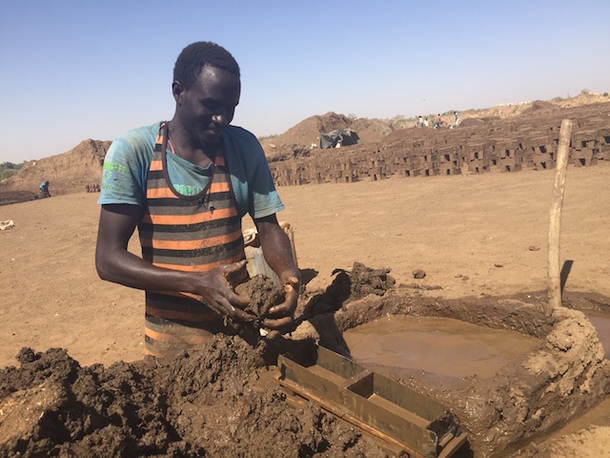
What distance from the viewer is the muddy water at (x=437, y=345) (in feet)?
13.3

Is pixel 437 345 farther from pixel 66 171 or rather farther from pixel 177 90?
pixel 66 171

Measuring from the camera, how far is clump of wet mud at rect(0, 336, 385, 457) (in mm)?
1383

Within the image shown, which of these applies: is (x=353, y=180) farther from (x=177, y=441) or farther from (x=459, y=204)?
(x=177, y=441)

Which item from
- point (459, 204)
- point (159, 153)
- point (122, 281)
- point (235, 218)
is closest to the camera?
point (122, 281)

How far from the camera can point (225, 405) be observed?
1814 mm

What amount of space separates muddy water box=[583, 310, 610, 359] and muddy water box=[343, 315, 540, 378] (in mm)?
594

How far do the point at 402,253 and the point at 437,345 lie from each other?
9.14ft

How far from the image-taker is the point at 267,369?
2076 mm

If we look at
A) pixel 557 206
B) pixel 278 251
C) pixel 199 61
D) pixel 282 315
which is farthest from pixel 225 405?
pixel 557 206

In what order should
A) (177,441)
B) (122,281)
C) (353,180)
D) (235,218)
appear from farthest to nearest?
(353,180) → (235,218) → (122,281) → (177,441)

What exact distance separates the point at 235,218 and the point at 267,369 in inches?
28.4

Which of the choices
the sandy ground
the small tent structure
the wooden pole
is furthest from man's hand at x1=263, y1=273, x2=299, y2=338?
the small tent structure

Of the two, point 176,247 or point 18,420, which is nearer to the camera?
point 18,420

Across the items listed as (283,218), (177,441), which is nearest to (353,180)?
(283,218)
